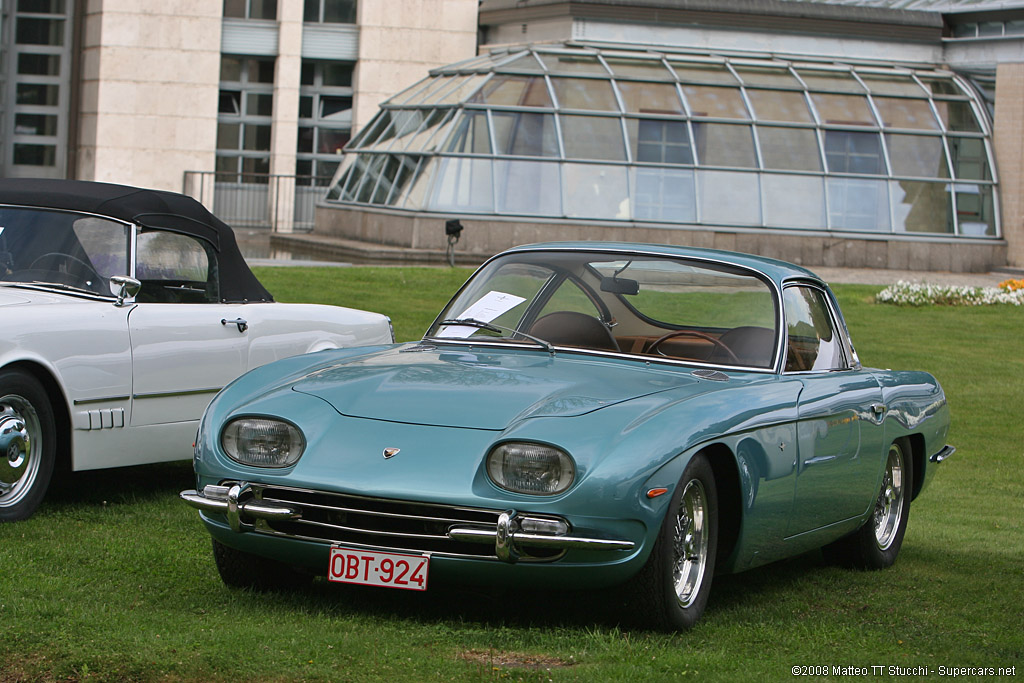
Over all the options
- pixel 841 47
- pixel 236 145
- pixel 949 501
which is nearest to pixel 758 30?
pixel 841 47

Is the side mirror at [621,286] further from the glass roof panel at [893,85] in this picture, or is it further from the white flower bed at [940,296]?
the glass roof panel at [893,85]

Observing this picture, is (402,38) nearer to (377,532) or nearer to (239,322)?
(239,322)

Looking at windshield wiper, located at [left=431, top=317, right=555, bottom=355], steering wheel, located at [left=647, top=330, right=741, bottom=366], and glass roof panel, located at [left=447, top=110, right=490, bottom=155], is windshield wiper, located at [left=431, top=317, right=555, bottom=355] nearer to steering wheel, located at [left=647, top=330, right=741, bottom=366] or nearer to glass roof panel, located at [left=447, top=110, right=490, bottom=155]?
steering wheel, located at [left=647, top=330, right=741, bottom=366]

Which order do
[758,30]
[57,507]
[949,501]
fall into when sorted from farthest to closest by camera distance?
[758,30] < [949,501] < [57,507]

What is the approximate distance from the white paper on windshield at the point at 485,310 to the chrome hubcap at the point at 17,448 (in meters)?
1.94

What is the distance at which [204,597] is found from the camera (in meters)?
5.26

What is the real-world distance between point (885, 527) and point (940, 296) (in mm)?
16536

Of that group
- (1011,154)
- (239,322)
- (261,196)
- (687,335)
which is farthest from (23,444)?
(261,196)

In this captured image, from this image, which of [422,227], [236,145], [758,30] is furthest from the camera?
[236,145]

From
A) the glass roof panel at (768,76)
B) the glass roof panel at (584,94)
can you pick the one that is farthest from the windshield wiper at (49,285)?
the glass roof panel at (768,76)

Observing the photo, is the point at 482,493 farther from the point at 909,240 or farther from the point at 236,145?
the point at 236,145

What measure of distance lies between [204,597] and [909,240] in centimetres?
2544

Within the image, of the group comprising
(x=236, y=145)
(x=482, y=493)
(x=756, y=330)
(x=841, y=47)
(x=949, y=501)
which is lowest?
(x=949, y=501)

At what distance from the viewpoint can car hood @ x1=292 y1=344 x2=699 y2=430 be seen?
5.02 m
